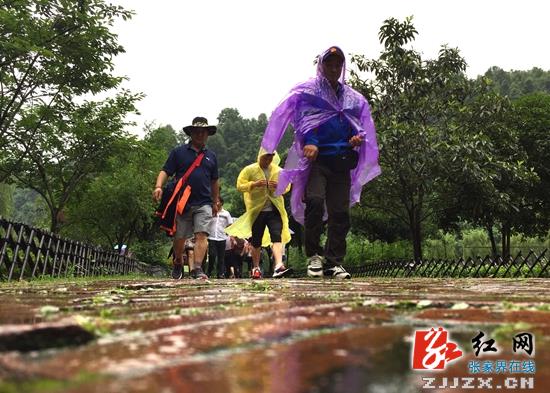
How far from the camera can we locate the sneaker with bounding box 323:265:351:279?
5238 millimetres

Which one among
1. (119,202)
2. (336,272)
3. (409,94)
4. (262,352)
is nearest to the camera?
(262,352)

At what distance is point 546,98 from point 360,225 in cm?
861

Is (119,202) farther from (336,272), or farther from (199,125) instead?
(336,272)

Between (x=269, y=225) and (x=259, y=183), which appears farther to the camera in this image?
(x=269, y=225)

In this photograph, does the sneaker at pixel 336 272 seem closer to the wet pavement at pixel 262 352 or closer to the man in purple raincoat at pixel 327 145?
the man in purple raincoat at pixel 327 145

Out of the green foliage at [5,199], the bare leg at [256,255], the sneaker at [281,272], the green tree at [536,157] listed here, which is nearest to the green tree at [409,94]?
the green tree at [536,157]

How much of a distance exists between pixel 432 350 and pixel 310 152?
406cm

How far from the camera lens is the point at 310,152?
5137 mm

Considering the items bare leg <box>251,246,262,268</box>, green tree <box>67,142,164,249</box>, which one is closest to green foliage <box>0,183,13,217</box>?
green tree <box>67,142,164,249</box>

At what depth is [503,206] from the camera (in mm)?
13078

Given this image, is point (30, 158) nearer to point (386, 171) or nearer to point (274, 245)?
point (386, 171)

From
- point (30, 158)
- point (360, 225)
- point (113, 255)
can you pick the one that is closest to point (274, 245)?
point (30, 158)

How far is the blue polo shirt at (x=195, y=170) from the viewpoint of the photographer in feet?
21.4

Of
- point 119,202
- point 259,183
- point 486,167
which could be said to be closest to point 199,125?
point 259,183
